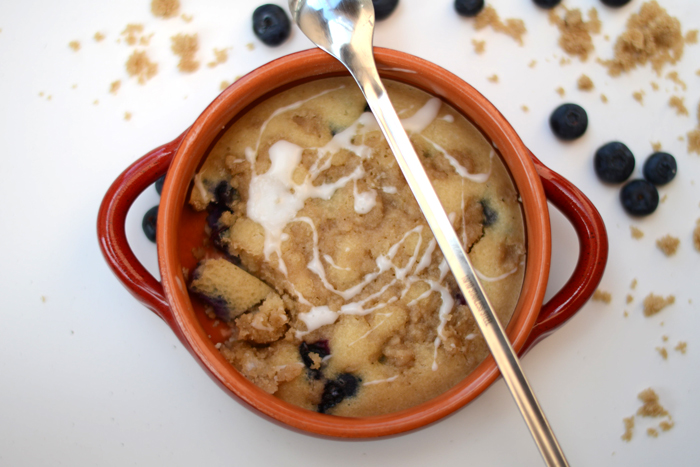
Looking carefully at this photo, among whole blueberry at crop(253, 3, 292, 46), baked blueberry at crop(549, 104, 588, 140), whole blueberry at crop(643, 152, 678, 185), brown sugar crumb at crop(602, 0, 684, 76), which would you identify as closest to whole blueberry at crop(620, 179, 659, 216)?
whole blueberry at crop(643, 152, 678, 185)

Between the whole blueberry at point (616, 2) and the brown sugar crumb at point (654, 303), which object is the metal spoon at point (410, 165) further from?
the whole blueberry at point (616, 2)

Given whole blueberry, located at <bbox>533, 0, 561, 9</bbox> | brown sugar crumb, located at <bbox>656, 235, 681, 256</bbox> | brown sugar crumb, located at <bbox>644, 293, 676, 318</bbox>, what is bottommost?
brown sugar crumb, located at <bbox>644, 293, 676, 318</bbox>

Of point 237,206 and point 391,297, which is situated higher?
point 237,206

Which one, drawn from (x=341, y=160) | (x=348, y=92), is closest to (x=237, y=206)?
(x=341, y=160)

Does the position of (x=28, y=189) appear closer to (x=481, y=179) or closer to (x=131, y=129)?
(x=131, y=129)

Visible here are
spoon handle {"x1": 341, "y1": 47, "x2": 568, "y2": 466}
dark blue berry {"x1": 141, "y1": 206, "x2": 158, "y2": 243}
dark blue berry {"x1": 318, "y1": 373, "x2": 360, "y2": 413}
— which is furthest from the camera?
dark blue berry {"x1": 141, "y1": 206, "x2": 158, "y2": 243}

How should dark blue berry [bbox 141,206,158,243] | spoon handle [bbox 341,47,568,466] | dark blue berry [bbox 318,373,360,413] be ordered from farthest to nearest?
dark blue berry [bbox 141,206,158,243], dark blue berry [bbox 318,373,360,413], spoon handle [bbox 341,47,568,466]

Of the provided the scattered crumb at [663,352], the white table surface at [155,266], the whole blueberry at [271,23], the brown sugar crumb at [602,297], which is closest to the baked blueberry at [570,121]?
the white table surface at [155,266]

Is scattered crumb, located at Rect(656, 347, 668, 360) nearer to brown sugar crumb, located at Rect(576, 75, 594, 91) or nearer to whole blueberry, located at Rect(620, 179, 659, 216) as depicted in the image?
whole blueberry, located at Rect(620, 179, 659, 216)
